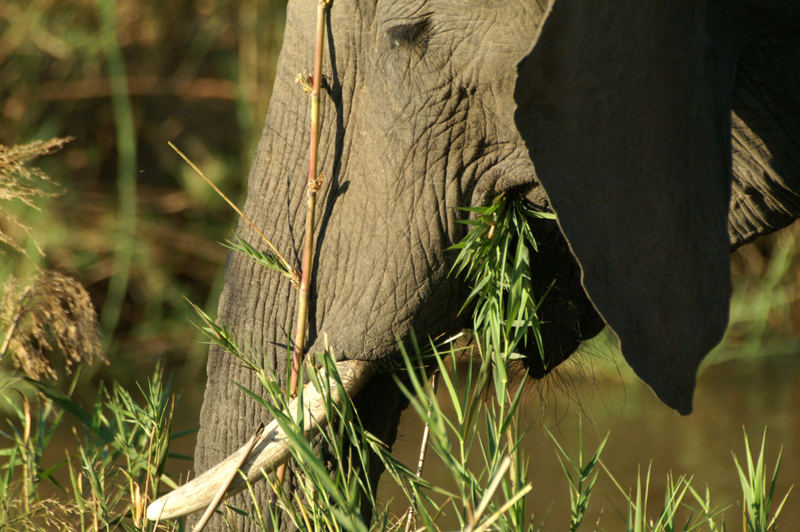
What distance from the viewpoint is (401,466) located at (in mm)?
1384

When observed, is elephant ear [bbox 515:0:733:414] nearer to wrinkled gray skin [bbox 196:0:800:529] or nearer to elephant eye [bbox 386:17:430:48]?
wrinkled gray skin [bbox 196:0:800:529]

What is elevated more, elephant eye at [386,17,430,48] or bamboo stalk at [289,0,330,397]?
elephant eye at [386,17,430,48]

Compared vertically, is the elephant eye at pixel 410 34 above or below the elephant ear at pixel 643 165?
above

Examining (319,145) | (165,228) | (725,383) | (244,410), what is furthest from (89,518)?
(725,383)

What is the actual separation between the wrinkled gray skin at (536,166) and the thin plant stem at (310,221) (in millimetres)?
31

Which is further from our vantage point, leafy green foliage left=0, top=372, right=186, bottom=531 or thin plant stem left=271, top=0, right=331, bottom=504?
leafy green foliage left=0, top=372, right=186, bottom=531

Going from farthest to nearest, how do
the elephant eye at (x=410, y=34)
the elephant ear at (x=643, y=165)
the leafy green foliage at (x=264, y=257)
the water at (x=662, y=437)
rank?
the water at (x=662, y=437), the leafy green foliage at (x=264, y=257), the elephant eye at (x=410, y=34), the elephant ear at (x=643, y=165)

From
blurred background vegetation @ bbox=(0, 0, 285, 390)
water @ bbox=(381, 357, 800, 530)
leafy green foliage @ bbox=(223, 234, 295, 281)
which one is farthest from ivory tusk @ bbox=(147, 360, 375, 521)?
blurred background vegetation @ bbox=(0, 0, 285, 390)

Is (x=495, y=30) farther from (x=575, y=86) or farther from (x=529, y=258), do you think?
(x=529, y=258)

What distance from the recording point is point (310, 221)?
156 cm

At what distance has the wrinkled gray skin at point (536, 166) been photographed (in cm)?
129

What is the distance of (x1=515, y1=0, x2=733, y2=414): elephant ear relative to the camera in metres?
1.26

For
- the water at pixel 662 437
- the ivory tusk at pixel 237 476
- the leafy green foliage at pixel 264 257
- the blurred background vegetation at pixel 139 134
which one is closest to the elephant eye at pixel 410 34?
the leafy green foliage at pixel 264 257

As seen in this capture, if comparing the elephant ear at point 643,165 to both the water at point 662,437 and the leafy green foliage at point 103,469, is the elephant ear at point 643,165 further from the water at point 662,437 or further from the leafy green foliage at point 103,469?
the water at point 662,437
